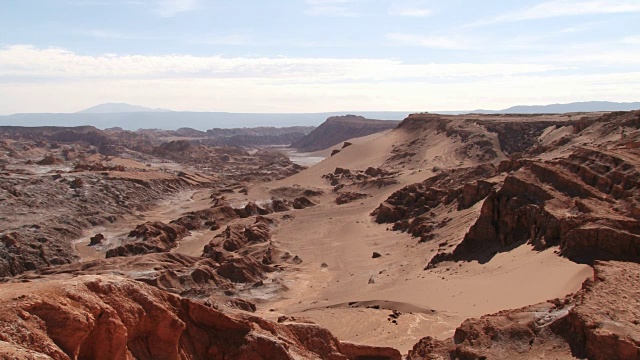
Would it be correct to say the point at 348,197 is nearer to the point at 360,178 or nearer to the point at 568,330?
the point at 360,178

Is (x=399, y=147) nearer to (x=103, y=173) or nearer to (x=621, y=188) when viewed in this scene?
(x=103, y=173)

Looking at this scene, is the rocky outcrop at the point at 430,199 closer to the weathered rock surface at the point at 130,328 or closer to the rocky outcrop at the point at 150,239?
the rocky outcrop at the point at 150,239

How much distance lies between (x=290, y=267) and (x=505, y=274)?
468 inches

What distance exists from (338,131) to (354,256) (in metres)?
94.2

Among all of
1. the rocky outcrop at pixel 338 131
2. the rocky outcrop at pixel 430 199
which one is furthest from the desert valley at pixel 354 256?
the rocky outcrop at pixel 338 131

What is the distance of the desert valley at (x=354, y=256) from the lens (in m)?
7.95

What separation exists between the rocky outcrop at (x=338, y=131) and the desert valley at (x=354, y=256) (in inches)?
2168

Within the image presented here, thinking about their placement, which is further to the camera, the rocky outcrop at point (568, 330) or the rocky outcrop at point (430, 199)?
the rocky outcrop at point (430, 199)

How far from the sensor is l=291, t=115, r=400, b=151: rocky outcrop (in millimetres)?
115812

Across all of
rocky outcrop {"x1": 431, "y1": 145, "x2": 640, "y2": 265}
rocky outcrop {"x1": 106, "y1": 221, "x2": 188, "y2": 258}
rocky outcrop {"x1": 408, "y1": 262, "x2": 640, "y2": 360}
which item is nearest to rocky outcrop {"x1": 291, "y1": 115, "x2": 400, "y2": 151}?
rocky outcrop {"x1": 106, "y1": 221, "x2": 188, "y2": 258}

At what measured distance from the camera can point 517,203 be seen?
809 inches

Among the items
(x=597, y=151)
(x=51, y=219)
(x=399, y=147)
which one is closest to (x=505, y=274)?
(x=597, y=151)

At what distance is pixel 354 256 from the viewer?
28.1m

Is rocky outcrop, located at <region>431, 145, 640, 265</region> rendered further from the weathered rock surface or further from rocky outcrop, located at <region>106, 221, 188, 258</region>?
rocky outcrop, located at <region>106, 221, 188, 258</region>
